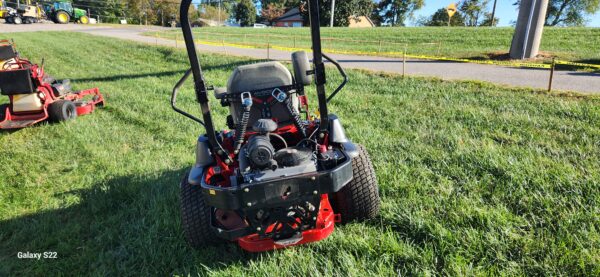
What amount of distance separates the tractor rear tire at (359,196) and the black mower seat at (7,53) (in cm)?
729

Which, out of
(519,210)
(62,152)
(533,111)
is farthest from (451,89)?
(62,152)

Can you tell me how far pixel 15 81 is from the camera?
265 inches

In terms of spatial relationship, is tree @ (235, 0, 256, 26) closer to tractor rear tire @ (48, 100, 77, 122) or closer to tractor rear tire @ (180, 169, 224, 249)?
tractor rear tire @ (48, 100, 77, 122)

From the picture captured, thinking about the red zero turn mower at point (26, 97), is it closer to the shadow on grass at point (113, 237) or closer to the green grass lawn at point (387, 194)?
the green grass lawn at point (387, 194)

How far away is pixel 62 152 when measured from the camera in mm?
5684

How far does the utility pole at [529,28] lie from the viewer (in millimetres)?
12342

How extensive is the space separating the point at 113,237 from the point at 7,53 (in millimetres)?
5957

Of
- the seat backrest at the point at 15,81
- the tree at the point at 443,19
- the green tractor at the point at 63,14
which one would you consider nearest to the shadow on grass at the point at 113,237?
the seat backrest at the point at 15,81

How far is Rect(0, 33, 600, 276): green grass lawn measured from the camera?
2859 mm

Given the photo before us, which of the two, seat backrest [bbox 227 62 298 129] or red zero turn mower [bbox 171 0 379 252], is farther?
seat backrest [bbox 227 62 298 129]

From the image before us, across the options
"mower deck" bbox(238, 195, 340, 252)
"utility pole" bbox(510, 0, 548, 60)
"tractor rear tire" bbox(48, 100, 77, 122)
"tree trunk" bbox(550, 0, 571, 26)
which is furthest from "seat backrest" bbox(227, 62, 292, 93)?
"tree trunk" bbox(550, 0, 571, 26)

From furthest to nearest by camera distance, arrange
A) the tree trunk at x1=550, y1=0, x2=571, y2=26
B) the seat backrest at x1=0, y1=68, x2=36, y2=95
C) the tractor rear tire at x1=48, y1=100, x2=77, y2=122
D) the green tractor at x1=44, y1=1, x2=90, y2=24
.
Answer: the tree trunk at x1=550, y1=0, x2=571, y2=26 → the green tractor at x1=44, y1=1, x2=90, y2=24 → the tractor rear tire at x1=48, y1=100, x2=77, y2=122 → the seat backrest at x1=0, y1=68, x2=36, y2=95

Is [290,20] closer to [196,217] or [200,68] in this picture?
[196,217]

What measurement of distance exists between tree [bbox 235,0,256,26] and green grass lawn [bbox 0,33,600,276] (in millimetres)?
73509
